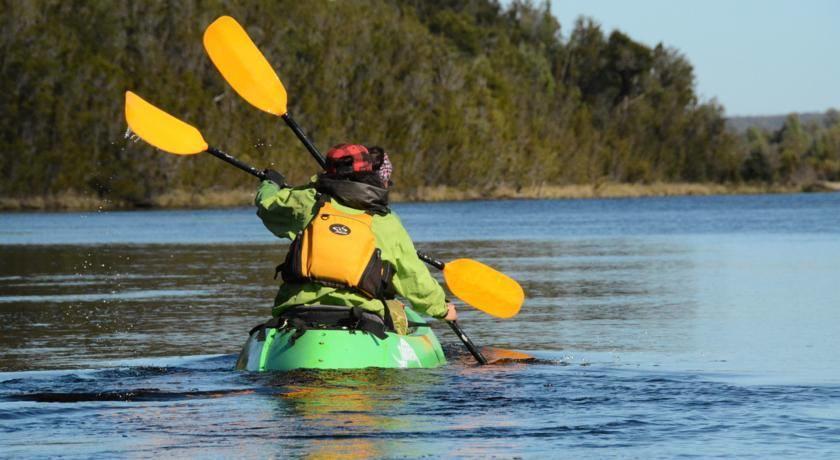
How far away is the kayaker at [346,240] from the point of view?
33.7 ft

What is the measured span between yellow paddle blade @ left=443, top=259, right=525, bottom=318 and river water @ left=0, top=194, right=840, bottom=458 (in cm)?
46

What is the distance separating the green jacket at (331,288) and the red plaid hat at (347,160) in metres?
0.20

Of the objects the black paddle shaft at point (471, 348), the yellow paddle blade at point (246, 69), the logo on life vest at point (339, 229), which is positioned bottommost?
the black paddle shaft at point (471, 348)

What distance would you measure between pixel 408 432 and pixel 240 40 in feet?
A: 17.9

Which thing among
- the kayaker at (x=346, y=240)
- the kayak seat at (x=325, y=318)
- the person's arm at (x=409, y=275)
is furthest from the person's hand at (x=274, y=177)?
the kayak seat at (x=325, y=318)

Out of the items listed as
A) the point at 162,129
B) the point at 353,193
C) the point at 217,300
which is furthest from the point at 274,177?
the point at 217,300

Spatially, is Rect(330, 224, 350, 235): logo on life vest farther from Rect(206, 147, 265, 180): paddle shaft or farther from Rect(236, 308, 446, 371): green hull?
Rect(206, 147, 265, 180): paddle shaft

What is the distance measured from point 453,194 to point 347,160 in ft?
273

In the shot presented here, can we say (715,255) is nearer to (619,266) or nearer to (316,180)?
(619,266)

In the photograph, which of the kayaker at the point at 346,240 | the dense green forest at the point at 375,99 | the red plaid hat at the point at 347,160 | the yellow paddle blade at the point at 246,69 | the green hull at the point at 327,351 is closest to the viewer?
the kayaker at the point at 346,240

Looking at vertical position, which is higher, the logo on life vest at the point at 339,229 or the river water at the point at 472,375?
the logo on life vest at the point at 339,229

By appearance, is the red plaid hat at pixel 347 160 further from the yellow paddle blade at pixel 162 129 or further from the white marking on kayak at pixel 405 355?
the yellow paddle blade at pixel 162 129

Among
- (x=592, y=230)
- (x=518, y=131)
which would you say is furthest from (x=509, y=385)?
(x=518, y=131)

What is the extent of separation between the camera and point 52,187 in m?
74.1
